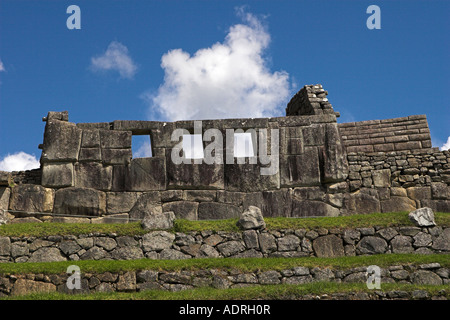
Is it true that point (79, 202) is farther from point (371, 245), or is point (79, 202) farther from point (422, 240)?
point (422, 240)

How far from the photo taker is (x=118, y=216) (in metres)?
15.6

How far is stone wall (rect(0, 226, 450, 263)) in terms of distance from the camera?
12.9 metres

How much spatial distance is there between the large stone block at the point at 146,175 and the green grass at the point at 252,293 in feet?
17.0

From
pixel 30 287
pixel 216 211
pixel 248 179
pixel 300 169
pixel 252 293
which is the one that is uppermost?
pixel 300 169

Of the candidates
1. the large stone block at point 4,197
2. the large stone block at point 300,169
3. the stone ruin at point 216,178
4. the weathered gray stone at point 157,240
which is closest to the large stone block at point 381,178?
the stone ruin at point 216,178

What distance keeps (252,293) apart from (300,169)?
610 centimetres

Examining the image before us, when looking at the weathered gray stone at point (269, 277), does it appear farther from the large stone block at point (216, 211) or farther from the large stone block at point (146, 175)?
the large stone block at point (146, 175)

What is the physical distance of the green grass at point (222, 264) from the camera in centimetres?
1176

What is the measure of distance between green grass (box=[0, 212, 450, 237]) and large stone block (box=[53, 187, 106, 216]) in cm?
166

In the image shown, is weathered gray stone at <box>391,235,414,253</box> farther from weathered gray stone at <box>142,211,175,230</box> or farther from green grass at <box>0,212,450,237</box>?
weathered gray stone at <box>142,211,175,230</box>

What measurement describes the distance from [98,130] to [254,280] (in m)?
7.19

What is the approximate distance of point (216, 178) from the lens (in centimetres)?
1581

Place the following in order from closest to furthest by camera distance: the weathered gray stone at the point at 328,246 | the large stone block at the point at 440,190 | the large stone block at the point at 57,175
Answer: the weathered gray stone at the point at 328,246, the large stone block at the point at 440,190, the large stone block at the point at 57,175

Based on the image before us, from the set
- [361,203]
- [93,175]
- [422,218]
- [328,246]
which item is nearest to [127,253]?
[93,175]
